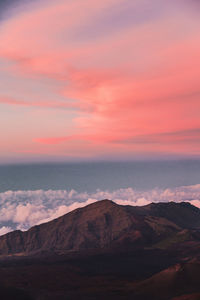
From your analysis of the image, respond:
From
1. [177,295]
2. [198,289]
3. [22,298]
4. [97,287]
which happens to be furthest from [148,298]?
[22,298]

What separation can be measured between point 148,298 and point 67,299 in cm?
3078

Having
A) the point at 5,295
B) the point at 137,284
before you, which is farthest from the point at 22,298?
the point at 137,284

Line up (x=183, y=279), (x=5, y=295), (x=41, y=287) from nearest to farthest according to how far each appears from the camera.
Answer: (x=5, y=295), (x=183, y=279), (x=41, y=287)

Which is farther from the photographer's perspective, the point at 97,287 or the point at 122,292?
the point at 97,287

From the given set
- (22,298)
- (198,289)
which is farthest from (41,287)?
(198,289)

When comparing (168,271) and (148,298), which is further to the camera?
(168,271)

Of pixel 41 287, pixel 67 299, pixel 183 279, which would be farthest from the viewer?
pixel 41 287

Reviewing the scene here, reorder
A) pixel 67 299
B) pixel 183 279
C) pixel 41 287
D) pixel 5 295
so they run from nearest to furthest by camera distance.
A: pixel 5 295, pixel 67 299, pixel 183 279, pixel 41 287

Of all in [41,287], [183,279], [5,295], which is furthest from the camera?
[41,287]

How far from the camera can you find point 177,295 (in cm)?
16462

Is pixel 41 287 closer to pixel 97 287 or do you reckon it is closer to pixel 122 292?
pixel 97 287

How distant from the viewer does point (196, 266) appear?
627ft

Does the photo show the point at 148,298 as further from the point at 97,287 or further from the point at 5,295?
the point at 5,295

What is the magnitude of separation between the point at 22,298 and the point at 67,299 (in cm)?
1848
